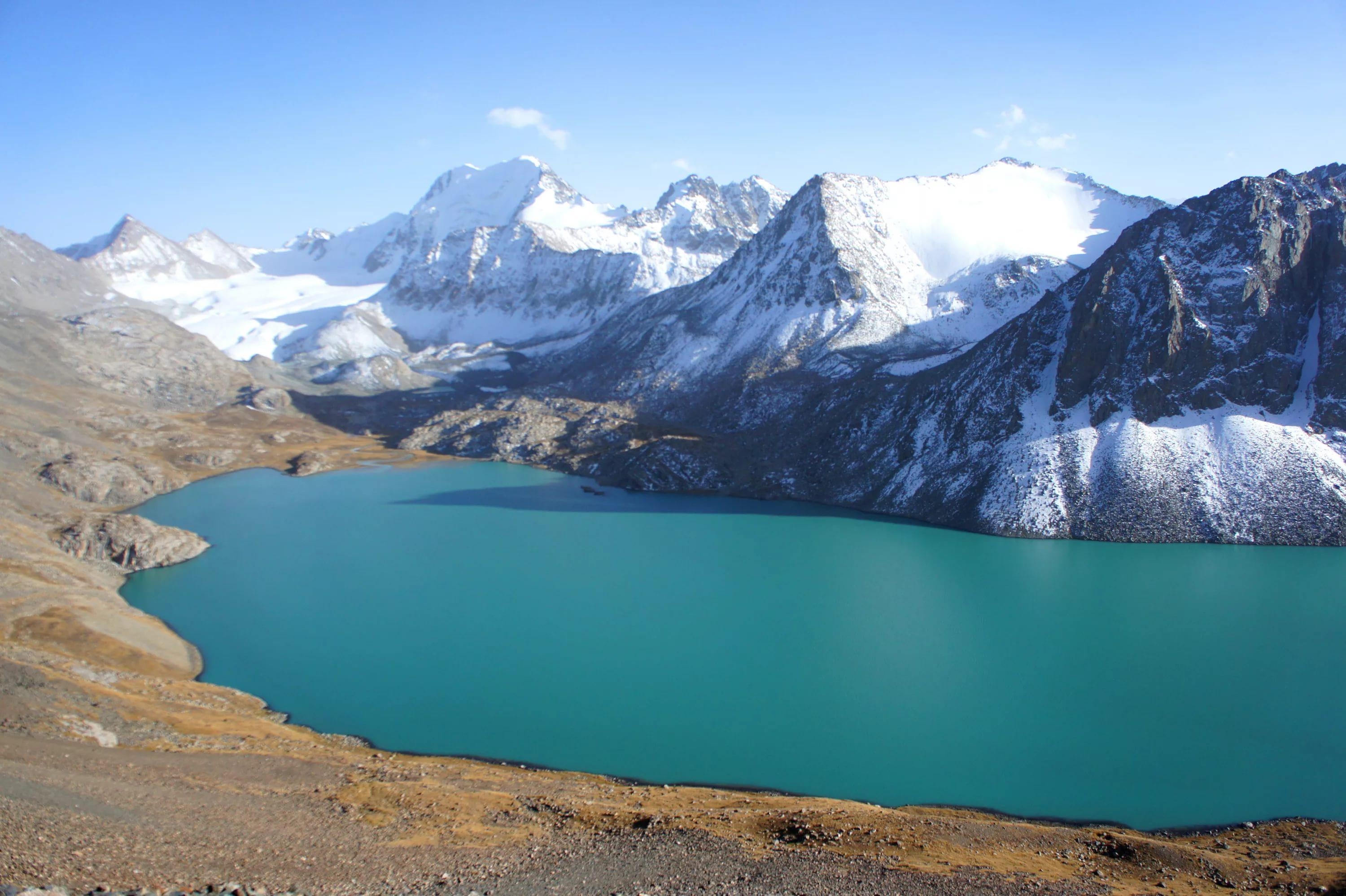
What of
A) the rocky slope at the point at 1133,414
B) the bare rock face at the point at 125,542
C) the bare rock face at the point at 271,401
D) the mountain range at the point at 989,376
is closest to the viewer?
the bare rock face at the point at 125,542

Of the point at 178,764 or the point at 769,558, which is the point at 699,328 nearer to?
the point at 769,558

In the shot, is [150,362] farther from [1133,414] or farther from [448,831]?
[1133,414]

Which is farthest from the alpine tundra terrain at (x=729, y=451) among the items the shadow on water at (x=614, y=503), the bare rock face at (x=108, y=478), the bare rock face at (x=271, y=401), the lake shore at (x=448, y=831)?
the shadow on water at (x=614, y=503)

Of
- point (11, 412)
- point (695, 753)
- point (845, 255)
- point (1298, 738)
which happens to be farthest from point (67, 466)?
point (845, 255)

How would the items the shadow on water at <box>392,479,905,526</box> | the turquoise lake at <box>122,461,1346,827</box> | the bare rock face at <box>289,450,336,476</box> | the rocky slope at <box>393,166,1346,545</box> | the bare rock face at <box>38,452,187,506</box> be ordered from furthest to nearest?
the bare rock face at <box>289,450,336,476</box>, the shadow on water at <box>392,479,905,526</box>, the bare rock face at <box>38,452,187,506</box>, the rocky slope at <box>393,166,1346,545</box>, the turquoise lake at <box>122,461,1346,827</box>

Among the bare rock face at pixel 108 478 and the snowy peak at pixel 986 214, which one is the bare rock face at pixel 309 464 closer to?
the bare rock face at pixel 108 478

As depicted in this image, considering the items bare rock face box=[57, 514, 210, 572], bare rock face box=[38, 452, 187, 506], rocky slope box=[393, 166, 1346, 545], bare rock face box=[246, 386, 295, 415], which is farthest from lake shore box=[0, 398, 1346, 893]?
bare rock face box=[246, 386, 295, 415]

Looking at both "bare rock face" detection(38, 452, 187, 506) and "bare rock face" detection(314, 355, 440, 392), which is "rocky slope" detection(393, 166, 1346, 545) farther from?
"bare rock face" detection(314, 355, 440, 392)
